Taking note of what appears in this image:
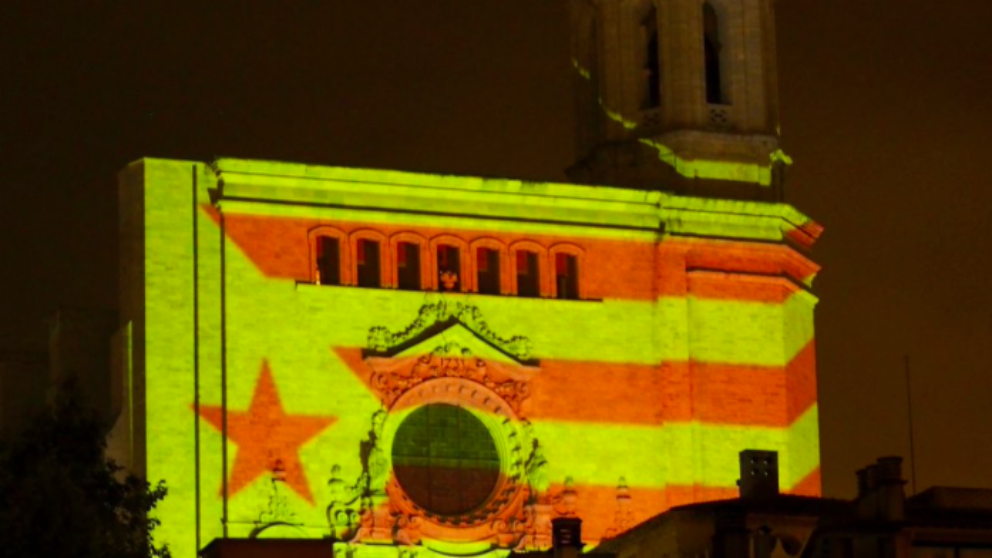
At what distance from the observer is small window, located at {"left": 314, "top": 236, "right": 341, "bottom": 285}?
68500 millimetres

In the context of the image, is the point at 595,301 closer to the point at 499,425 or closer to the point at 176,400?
the point at 499,425

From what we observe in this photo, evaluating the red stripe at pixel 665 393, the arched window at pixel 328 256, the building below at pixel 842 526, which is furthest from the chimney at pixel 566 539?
the arched window at pixel 328 256

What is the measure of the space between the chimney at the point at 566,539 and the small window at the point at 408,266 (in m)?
10.1

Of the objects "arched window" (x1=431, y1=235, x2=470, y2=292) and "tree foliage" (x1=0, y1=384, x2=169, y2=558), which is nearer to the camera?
"tree foliage" (x1=0, y1=384, x2=169, y2=558)

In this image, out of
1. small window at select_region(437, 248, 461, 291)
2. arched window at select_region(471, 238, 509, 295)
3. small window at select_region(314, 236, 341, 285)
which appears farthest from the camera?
arched window at select_region(471, 238, 509, 295)

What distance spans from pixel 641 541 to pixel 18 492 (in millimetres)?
9608

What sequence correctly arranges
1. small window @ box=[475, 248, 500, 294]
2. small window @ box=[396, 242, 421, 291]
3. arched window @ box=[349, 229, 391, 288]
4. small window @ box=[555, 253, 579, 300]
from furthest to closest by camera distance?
small window @ box=[555, 253, 579, 300]
small window @ box=[475, 248, 500, 294]
small window @ box=[396, 242, 421, 291]
arched window @ box=[349, 229, 391, 288]

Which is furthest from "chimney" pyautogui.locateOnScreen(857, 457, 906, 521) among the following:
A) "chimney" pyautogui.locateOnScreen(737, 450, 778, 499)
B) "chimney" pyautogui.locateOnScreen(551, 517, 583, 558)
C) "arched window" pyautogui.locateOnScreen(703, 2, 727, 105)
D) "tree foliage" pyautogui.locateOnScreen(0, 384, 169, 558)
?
"arched window" pyautogui.locateOnScreen(703, 2, 727, 105)

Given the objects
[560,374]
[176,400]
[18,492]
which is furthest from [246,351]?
[18,492]

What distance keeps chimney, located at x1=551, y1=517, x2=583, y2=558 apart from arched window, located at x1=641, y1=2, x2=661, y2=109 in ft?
50.9

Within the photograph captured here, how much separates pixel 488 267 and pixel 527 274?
0.79 meters

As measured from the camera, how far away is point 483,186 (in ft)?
230

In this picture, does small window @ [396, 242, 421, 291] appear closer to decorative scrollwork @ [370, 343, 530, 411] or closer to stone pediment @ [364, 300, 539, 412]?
stone pediment @ [364, 300, 539, 412]

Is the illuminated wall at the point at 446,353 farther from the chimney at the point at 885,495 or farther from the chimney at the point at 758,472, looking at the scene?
the chimney at the point at 885,495
